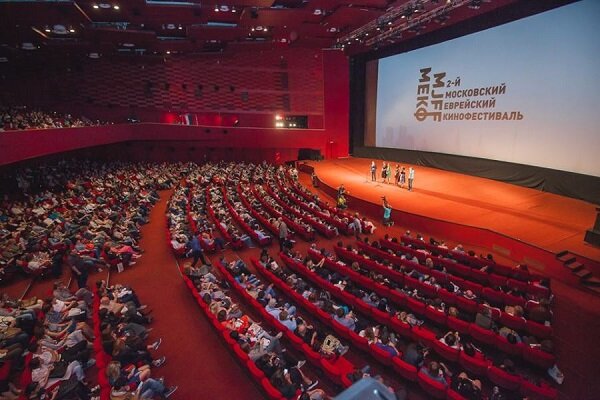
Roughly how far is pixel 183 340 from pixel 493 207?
37.3ft

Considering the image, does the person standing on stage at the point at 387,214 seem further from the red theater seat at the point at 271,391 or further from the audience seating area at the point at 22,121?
the audience seating area at the point at 22,121

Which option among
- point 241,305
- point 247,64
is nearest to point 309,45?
point 247,64

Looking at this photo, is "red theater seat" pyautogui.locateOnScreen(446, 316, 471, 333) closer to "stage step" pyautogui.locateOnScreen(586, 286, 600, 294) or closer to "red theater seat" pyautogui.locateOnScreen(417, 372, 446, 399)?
"red theater seat" pyautogui.locateOnScreen(417, 372, 446, 399)

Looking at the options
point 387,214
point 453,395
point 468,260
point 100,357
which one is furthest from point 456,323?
point 387,214

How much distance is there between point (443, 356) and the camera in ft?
17.6

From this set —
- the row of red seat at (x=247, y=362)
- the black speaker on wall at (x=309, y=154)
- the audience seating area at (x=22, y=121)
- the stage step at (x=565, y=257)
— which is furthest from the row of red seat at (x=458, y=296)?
the black speaker on wall at (x=309, y=154)

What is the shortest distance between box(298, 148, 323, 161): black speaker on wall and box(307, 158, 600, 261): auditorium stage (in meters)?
7.37

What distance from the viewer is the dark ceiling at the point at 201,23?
12977mm

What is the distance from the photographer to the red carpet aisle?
5.12 m

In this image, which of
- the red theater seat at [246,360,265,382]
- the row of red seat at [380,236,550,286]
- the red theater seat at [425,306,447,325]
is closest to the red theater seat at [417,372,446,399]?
the red theater seat at [425,306,447,325]

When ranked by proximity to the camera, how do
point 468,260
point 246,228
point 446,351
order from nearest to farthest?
point 446,351 < point 468,260 < point 246,228

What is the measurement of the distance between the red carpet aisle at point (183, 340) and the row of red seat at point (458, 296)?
13.4 feet

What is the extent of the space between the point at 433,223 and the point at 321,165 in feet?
41.7

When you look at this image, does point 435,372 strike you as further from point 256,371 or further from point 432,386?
point 256,371
